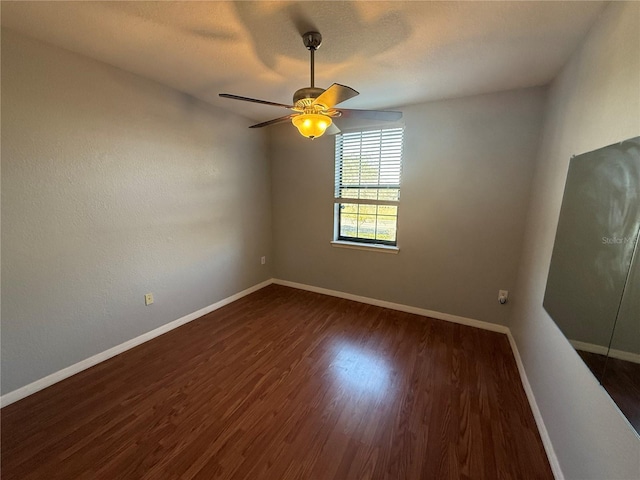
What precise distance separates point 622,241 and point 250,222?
338 cm

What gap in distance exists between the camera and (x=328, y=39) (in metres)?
1.62

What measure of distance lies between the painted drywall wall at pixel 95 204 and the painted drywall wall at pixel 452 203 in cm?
144

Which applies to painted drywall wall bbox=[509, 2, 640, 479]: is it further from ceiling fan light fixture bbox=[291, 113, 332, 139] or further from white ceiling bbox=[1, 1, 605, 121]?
ceiling fan light fixture bbox=[291, 113, 332, 139]

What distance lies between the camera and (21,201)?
66.4 inches

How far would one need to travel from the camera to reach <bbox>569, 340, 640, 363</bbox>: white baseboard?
846mm

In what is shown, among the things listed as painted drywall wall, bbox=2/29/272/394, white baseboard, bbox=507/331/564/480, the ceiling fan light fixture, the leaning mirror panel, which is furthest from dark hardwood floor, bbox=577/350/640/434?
painted drywall wall, bbox=2/29/272/394

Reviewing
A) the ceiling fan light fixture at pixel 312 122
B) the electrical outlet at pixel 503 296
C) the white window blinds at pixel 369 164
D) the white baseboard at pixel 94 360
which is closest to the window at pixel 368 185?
the white window blinds at pixel 369 164

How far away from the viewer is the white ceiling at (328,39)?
4.49ft

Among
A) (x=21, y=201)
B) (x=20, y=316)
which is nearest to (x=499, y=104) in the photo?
(x=21, y=201)

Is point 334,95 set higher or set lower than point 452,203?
higher

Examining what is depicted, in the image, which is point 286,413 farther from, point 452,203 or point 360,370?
point 452,203

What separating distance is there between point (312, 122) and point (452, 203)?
74.7 inches

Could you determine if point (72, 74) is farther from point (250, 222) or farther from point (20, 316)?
point (250, 222)

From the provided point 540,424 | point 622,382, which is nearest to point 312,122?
point 622,382
